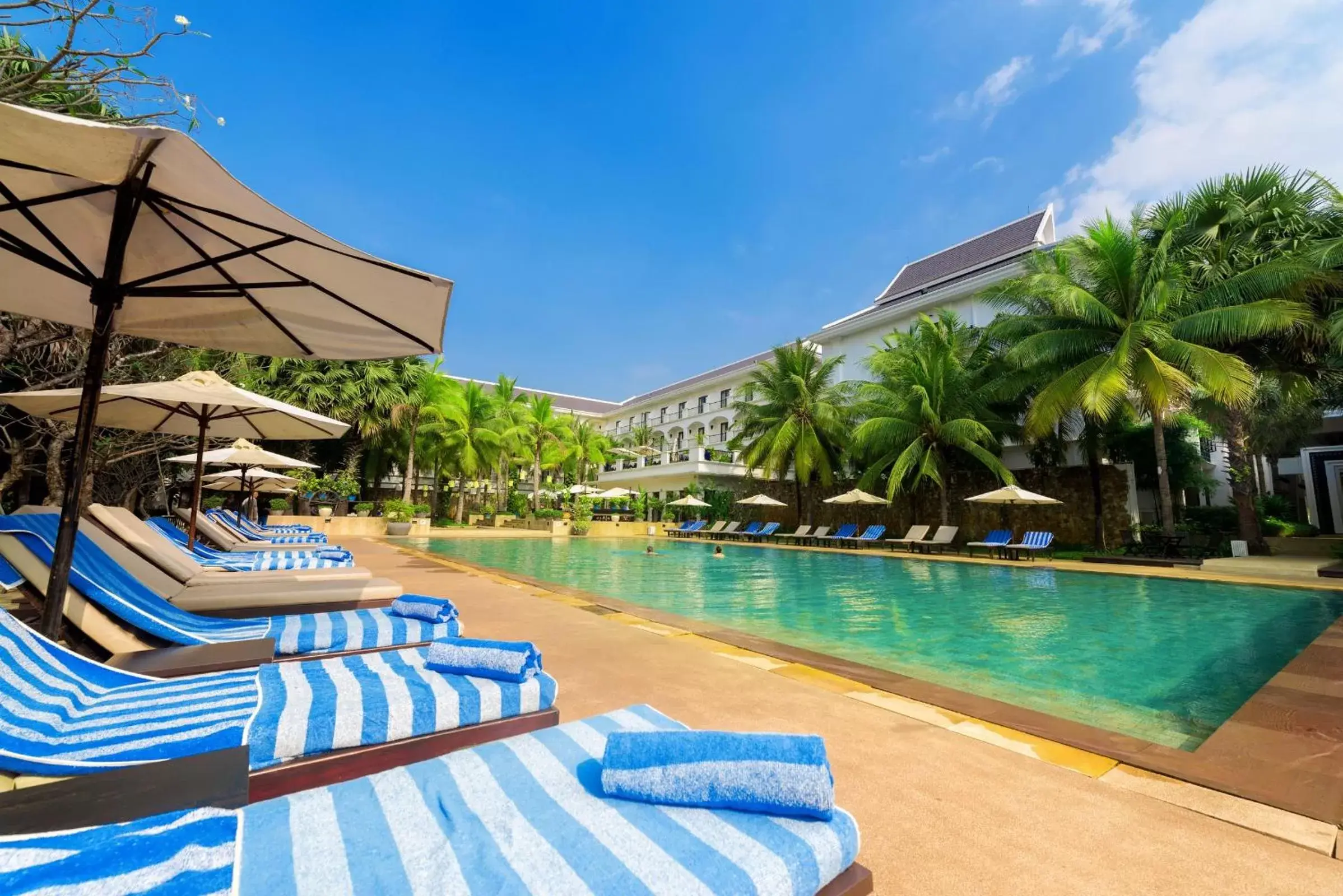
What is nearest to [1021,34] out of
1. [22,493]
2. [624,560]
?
[624,560]

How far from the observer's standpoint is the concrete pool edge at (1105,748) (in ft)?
7.54

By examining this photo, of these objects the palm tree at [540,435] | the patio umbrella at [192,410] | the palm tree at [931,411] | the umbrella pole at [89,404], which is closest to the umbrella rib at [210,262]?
the umbrella pole at [89,404]

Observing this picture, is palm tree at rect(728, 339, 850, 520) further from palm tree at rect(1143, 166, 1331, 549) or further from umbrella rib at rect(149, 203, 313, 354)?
umbrella rib at rect(149, 203, 313, 354)

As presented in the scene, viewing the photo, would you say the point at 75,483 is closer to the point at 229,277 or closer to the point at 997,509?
the point at 229,277

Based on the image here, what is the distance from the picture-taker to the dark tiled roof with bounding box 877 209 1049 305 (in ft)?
83.1

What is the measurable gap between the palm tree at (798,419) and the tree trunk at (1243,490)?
1084 cm

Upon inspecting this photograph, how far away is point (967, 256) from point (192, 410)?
29613 millimetres

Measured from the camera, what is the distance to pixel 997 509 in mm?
19500

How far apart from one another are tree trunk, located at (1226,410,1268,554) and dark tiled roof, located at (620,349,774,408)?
23.8 m

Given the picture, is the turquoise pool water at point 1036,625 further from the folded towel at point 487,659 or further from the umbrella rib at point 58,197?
the umbrella rib at point 58,197

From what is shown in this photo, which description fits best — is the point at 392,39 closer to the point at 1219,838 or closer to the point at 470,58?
the point at 470,58

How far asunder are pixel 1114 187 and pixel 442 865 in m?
20.8

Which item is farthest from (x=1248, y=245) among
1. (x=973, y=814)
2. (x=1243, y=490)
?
(x=973, y=814)

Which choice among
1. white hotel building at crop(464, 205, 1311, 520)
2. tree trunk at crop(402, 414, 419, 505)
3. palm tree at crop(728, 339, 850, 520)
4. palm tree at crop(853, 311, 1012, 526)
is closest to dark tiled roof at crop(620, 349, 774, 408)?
white hotel building at crop(464, 205, 1311, 520)
